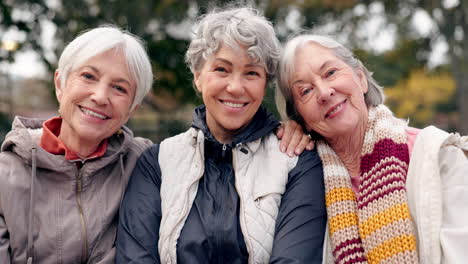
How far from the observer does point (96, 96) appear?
241 centimetres

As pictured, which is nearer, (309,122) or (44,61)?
(309,122)

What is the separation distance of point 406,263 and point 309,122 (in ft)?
2.92

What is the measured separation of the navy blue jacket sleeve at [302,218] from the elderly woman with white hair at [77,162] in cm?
89

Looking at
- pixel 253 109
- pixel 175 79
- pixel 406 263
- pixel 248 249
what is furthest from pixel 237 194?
pixel 175 79

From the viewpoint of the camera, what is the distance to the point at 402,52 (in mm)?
12672

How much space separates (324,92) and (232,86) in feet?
1.60

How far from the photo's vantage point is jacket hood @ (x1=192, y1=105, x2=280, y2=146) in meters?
2.41

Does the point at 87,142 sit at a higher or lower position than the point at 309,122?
lower

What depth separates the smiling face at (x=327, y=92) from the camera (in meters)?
2.45

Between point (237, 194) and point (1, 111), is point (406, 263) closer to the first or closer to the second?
point (237, 194)

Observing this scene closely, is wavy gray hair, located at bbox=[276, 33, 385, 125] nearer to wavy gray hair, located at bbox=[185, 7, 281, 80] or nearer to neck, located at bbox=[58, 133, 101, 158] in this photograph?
wavy gray hair, located at bbox=[185, 7, 281, 80]

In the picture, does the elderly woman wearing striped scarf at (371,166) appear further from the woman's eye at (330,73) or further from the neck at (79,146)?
the neck at (79,146)

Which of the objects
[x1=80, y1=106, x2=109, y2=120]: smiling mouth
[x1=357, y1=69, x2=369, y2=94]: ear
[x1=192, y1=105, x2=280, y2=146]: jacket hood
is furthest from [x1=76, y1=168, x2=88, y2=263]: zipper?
[x1=357, y1=69, x2=369, y2=94]: ear

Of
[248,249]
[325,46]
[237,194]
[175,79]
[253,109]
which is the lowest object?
[175,79]
